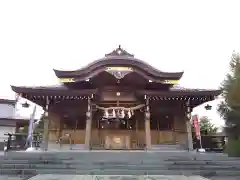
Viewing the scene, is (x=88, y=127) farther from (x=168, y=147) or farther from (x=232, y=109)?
(x=232, y=109)

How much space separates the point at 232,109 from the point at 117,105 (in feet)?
24.6

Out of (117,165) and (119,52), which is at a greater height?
(119,52)

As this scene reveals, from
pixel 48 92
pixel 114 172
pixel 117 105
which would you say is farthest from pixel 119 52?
pixel 114 172

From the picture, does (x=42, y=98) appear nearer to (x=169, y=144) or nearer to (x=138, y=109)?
(x=138, y=109)

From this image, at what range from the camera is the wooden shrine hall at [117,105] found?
1608 centimetres

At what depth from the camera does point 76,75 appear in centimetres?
1664

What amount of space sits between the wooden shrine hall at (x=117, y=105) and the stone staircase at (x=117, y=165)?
5.73 meters

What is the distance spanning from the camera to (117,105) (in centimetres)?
1702

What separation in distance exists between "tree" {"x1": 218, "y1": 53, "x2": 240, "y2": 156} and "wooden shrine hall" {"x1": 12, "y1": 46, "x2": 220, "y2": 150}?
6.42 ft

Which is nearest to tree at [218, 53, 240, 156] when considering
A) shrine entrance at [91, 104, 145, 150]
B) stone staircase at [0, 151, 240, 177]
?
stone staircase at [0, 151, 240, 177]

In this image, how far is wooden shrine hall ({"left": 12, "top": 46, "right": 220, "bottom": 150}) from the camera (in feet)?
52.7

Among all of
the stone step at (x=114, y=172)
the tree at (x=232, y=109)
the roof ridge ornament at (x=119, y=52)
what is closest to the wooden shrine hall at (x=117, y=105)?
the roof ridge ornament at (x=119, y=52)

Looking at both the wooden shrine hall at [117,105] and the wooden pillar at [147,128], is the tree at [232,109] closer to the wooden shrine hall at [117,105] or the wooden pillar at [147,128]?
the wooden shrine hall at [117,105]

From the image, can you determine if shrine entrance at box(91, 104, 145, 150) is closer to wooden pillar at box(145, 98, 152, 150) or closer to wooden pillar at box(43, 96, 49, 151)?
wooden pillar at box(145, 98, 152, 150)
